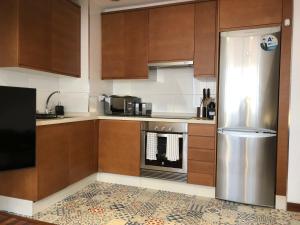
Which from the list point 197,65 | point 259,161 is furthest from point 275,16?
point 259,161

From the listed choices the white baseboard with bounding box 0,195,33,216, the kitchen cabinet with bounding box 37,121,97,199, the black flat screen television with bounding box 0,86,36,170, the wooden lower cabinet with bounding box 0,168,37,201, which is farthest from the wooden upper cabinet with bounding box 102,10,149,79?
the white baseboard with bounding box 0,195,33,216

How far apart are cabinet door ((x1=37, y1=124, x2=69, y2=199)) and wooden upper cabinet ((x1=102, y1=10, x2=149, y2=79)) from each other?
1.12 metres

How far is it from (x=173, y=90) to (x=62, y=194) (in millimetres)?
1894

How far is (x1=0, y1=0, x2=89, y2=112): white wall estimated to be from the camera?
3.04 meters

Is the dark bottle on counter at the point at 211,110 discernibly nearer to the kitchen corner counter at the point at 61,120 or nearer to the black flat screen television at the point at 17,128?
the kitchen corner counter at the point at 61,120

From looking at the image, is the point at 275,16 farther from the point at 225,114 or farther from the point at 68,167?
the point at 68,167

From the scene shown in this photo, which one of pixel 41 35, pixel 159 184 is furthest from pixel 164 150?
pixel 41 35

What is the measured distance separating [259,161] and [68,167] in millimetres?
2002

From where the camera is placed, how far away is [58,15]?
9.34ft

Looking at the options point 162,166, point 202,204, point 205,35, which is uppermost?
point 205,35

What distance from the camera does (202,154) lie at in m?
2.75

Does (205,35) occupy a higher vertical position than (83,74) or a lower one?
higher

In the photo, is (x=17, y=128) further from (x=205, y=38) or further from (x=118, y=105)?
(x=205, y=38)

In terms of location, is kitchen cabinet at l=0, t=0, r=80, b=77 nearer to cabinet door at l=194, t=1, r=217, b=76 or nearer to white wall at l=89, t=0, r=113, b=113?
white wall at l=89, t=0, r=113, b=113
